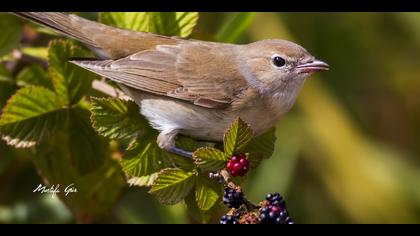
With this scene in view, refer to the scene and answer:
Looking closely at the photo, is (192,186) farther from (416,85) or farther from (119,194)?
(416,85)

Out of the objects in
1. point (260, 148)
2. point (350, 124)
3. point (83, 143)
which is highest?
point (260, 148)

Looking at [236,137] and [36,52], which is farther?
[36,52]

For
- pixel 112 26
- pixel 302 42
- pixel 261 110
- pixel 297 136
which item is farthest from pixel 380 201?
pixel 112 26

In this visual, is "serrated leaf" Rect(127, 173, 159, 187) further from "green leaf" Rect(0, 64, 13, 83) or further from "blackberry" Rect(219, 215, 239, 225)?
"green leaf" Rect(0, 64, 13, 83)

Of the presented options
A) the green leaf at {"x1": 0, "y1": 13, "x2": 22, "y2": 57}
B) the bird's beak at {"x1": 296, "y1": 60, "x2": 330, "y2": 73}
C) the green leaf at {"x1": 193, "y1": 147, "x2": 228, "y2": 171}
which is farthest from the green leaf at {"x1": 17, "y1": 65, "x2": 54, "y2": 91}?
the bird's beak at {"x1": 296, "y1": 60, "x2": 330, "y2": 73}

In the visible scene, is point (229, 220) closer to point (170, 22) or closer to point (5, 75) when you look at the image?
point (170, 22)

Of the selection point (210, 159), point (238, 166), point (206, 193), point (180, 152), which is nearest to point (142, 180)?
point (180, 152)

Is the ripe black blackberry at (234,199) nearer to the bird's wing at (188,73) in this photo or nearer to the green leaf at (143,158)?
the green leaf at (143,158)
